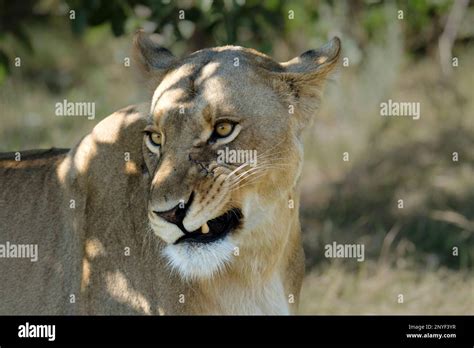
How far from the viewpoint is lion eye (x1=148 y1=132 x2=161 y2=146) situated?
4465 millimetres

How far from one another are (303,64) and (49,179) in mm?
1338

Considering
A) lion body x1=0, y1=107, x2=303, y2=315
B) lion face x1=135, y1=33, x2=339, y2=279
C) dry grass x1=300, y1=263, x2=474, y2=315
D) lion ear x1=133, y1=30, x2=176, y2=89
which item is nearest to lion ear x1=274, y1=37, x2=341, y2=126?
lion face x1=135, y1=33, x2=339, y2=279

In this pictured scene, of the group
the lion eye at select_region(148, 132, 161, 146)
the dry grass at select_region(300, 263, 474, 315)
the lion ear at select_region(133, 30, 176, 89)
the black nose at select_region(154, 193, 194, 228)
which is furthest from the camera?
the dry grass at select_region(300, 263, 474, 315)

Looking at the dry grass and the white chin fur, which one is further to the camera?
the dry grass

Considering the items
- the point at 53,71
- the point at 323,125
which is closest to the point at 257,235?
the point at 323,125

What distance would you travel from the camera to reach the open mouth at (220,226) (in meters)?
4.31

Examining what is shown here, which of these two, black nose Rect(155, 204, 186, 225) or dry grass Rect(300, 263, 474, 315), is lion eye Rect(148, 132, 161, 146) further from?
dry grass Rect(300, 263, 474, 315)

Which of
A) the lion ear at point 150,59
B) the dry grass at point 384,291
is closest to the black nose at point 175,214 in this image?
the lion ear at point 150,59

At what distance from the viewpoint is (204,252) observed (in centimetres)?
431

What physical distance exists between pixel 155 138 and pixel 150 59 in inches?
24.0

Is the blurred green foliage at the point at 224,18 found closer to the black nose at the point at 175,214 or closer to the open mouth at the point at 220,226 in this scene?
the open mouth at the point at 220,226

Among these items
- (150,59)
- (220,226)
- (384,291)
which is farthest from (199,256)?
(384,291)

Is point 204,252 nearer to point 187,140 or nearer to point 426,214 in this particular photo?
point 187,140

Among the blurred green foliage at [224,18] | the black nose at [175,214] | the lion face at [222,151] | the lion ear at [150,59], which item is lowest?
the black nose at [175,214]
